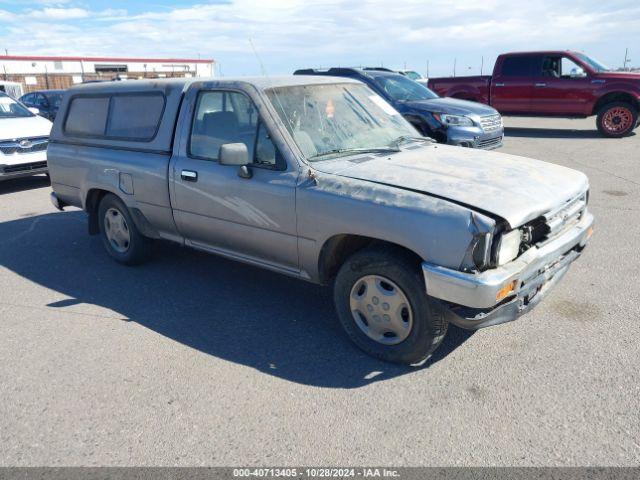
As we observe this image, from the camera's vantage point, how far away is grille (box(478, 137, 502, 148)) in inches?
390

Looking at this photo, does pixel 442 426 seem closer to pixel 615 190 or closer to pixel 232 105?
pixel 232 105

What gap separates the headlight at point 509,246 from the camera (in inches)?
121

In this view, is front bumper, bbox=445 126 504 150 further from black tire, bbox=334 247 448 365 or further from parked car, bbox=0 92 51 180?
parked car, bbox=0 92 51 180

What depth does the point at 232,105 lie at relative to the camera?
4.23 m

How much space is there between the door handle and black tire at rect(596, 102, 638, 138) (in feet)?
42.1

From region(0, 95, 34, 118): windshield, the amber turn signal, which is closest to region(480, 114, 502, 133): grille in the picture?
the amber turn signal

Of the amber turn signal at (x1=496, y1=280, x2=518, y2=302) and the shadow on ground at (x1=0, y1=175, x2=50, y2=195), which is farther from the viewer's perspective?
the shadow on ground at (x1=0, y1=175, x2=50, y2=195)

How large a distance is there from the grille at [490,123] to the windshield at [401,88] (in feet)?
4.39

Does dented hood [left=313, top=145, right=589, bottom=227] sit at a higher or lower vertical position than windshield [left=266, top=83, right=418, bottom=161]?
lower

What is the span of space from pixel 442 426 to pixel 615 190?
264 inches

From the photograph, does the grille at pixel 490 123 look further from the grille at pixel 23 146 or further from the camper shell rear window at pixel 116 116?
the grille at pixel 23 146

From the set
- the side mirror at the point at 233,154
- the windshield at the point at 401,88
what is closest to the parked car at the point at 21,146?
the windshield at the point at 401,88

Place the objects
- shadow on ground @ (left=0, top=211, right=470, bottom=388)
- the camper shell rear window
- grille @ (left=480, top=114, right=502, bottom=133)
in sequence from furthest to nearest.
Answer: grille @ (left=480, top=114, right=502, bottom=133) < the camper shell rear window < shadow on ground @ (left=0, top=211, right=470, bottom=388)

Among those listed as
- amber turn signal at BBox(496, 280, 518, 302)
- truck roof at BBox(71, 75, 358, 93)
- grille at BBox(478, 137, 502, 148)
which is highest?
truck roof at BBox(71, 75, 358, 93)
